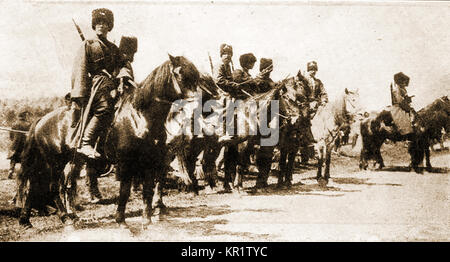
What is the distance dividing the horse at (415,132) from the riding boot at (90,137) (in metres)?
6.32

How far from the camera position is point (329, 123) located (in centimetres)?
884

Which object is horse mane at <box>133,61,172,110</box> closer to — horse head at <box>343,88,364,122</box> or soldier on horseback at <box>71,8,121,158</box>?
soldier on horseback at <box>71,8,121,158</box>

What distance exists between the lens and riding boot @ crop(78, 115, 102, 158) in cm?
575

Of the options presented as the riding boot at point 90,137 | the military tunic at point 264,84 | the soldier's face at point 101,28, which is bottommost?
the riding boot at point 90,137

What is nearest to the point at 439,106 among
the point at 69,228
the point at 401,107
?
the point at 401,107

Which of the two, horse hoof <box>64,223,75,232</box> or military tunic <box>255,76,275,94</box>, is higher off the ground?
military tunic <box>255,76,275,94</box>

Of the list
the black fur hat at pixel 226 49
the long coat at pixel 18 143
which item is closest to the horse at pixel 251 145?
the black fur hat at pixel 226 49

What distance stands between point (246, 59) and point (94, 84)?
121 inches

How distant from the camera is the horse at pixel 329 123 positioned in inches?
336

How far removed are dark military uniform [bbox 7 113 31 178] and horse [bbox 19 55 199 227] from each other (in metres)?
0.45

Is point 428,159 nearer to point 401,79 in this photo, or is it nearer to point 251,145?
point 401,79

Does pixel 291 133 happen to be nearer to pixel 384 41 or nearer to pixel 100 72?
pixel 384 41

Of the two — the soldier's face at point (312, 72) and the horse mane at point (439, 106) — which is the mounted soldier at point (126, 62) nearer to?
the soldier's face at point (312, 72)

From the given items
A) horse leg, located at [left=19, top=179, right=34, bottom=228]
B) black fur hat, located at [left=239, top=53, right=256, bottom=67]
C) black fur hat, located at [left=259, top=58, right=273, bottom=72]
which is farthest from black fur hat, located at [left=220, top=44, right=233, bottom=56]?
horse leg, located at [left=19, top=179, right=34, bottom=228]
